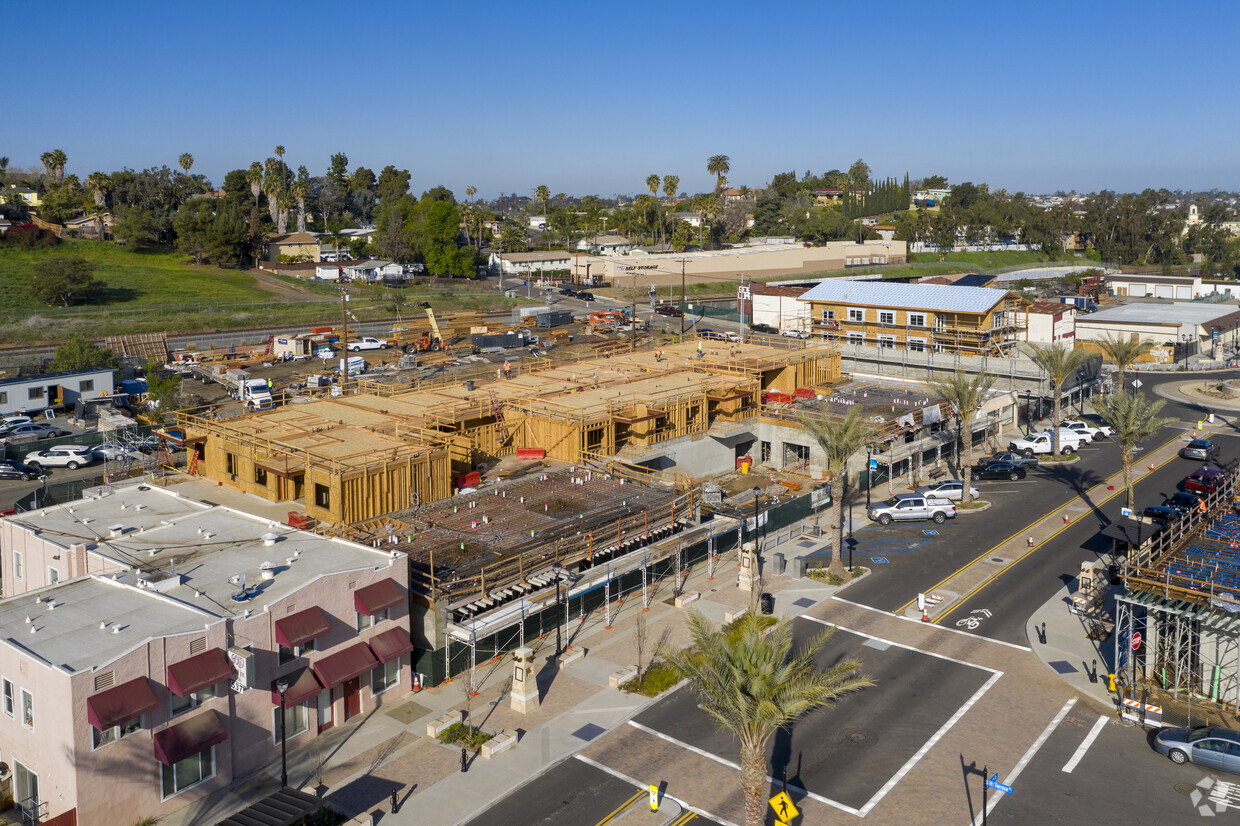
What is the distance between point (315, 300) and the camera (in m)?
131

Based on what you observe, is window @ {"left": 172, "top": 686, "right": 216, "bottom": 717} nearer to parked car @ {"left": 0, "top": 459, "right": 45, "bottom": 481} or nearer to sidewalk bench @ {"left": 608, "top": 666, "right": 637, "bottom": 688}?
sidewalk bench @ {"left": 608, "top": 666, "right": 637, "bottom": 688}

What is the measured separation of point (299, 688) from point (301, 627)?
1.76m

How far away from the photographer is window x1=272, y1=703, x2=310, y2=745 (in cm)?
2769

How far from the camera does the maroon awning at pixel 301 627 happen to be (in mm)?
27250

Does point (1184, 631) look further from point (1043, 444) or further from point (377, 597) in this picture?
point (1043, 444)

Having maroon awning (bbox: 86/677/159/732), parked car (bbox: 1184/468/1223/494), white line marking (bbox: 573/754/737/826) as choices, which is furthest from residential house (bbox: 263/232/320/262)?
white line marking (bbox: 573/754/737/826)

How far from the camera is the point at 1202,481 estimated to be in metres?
52.0

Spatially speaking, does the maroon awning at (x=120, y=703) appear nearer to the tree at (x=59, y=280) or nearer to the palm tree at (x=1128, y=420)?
the palm tree at (x=1128, y=420)

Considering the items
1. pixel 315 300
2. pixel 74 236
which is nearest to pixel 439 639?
pixel 315 300

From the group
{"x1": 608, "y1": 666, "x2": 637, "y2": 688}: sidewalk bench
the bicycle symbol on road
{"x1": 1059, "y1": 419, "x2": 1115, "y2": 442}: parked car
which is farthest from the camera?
{"x1": 1059, "y1": 419, "x2": 1115, "y2": 442}: parked car

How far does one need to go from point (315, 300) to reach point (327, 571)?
108075mm

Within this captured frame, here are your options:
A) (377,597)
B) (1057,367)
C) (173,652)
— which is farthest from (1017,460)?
(173,652)

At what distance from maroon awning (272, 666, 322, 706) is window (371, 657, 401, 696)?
2.64m

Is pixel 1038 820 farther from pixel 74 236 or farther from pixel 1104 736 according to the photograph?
pixel 74 236
